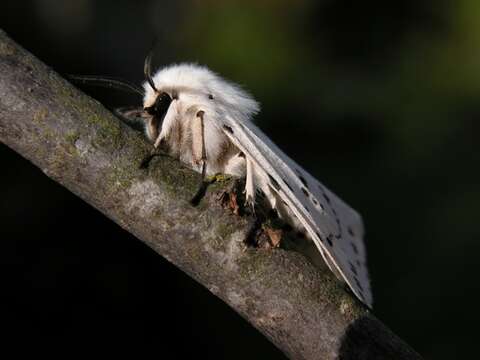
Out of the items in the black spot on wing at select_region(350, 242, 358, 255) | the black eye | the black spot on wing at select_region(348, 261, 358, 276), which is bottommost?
the black spot on wing at select_region(350, 242, 358, 255)

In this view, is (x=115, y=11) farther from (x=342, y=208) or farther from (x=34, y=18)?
(x=342, y=208)

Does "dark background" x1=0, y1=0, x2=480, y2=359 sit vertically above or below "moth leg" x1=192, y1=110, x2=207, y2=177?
below

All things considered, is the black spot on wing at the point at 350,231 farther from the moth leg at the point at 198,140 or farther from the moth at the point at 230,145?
the moth leg at the point at 198,140

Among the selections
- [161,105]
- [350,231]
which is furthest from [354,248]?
[161,105]

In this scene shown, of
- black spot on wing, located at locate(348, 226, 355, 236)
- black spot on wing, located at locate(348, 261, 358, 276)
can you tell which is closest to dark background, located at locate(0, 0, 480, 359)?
black spot on wing, located at locate(348, 226, 355, 236)

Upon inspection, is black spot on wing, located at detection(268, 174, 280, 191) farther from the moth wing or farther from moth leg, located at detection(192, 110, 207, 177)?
moth leg, located at detection(192, 110, 207, 177)

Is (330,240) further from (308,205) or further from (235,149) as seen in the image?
(235,149)
